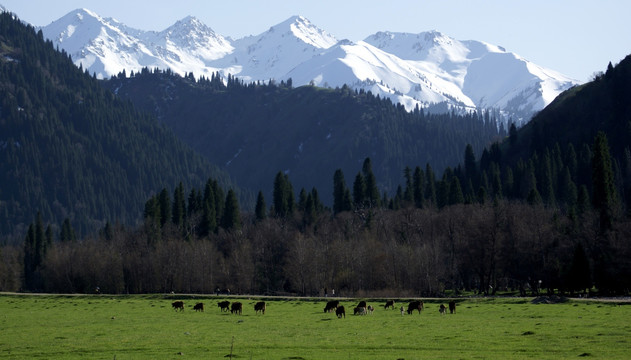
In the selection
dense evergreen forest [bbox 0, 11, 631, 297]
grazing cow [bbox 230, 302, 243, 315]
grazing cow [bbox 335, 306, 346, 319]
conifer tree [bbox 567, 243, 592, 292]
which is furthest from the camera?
dense evergreen forest [bbox 0, 11, 631, 297]

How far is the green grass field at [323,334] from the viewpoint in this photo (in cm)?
4750

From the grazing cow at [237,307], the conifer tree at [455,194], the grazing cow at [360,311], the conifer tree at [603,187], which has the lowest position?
the grazing cow at [360,311]

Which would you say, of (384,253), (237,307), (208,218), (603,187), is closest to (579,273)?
(603,187)

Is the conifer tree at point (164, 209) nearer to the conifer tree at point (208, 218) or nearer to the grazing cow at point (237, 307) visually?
the conifer tree at point (208, 218)

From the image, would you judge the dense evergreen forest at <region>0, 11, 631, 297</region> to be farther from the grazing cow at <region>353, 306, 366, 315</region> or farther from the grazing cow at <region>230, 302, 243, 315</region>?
the grazing cow at <region>230, 302, 243, 315</region>

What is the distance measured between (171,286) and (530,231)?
62.7 m

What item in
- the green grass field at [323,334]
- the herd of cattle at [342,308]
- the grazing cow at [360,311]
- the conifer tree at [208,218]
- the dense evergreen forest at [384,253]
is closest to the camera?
the green grass field at [323,334]

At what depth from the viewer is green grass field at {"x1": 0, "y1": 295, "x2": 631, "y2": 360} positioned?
4750 cm

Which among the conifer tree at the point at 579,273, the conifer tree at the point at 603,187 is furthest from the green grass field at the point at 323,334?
the conifer tree at the point at 603,187

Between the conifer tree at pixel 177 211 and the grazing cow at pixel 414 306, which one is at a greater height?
the conifer tree at pixel 177 211

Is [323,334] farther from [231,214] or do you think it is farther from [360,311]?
[231,214]

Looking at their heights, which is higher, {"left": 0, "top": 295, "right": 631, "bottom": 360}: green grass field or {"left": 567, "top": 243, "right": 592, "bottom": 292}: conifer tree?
{"left": 567, "top": 243, "right": 592, "bottom": 292}: conifer tree

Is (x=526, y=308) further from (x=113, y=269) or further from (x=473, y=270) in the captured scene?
(x=113, y=269)

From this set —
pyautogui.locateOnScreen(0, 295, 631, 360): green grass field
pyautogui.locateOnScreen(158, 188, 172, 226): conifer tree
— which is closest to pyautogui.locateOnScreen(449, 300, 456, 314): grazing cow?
pyautogui.locateOnScreen(0, 295, 631, 360): green grass field
